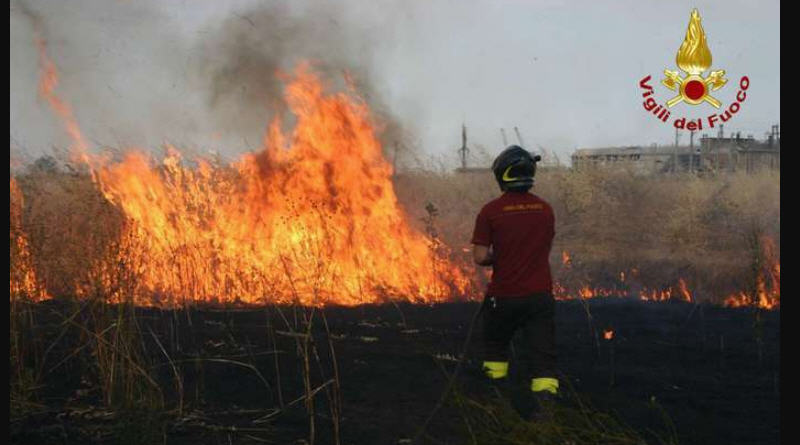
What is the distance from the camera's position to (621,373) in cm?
837

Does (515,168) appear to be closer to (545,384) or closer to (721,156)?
(545,384)

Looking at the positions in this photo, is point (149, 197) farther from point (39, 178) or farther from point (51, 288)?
point (39, 178)

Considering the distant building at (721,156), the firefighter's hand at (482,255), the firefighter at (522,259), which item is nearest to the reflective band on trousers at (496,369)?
the firefighter at (522,259)

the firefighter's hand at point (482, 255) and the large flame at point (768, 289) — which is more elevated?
the firefighter's hand at point (482, 255)

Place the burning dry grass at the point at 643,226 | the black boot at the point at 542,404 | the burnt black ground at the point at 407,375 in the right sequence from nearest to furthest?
the black boot at the point at 542,404, the burnt black ground at the point at 407,375, the burning dry grass at the point at 643,226

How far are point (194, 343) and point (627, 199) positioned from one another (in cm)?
1557

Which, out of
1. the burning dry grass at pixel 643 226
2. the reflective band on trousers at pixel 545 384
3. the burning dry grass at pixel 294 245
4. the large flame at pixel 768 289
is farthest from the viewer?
the burning dry grass at pixel 643 226

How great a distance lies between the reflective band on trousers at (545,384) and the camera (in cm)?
614

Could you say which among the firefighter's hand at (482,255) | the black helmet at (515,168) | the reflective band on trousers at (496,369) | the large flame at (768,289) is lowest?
the reflective band on trousers at (496,369)

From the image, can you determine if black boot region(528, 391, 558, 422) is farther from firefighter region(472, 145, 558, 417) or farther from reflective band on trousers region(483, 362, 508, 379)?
reflective band on trousers region(483, 362, 508, 379)

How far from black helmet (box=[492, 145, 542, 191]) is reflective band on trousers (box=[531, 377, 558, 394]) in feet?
4.50

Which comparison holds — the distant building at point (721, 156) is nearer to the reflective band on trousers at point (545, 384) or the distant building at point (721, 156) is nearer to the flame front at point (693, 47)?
the flame front at point (693, 47)

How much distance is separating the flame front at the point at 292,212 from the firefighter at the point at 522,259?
609 cm

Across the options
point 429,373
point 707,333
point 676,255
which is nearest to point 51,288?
point 429,373
